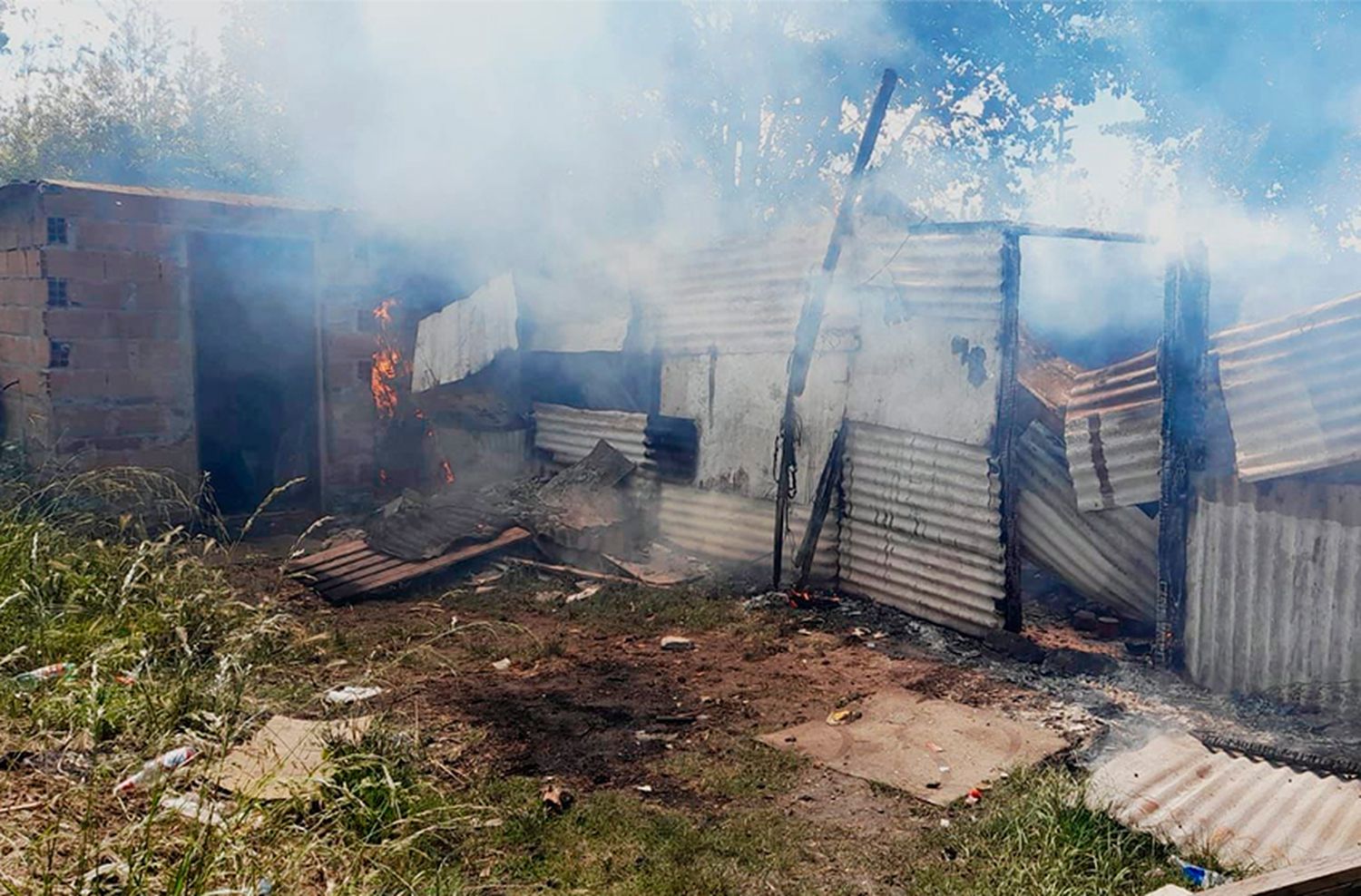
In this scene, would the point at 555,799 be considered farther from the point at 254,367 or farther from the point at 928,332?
the point at 254,367

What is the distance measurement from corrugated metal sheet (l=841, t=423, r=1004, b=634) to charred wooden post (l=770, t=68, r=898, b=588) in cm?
48

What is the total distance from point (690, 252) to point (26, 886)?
22.0 feet

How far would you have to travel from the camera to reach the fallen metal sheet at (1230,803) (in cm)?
330

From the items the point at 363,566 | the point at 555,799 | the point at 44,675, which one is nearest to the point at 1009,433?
the point at 555,799

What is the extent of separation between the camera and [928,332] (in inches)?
253

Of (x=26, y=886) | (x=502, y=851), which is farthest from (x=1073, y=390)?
(x=26, y=886)

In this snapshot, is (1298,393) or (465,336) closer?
(1298,393)

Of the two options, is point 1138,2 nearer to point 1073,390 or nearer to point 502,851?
point 1073,390

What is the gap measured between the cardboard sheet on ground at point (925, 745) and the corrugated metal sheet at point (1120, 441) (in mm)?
1564

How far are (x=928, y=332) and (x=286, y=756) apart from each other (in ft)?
15.4

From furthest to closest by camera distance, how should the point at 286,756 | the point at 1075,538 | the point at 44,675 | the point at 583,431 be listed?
the point at 583,431 < the point at 1075,538 < the point at 44,675 < the point at 286,756

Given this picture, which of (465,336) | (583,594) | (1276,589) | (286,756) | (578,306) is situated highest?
(578,306)

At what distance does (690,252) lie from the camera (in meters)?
8.29

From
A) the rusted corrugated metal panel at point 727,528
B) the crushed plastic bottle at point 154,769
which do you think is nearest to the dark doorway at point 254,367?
the rusted corrugated metal panel at point 727,528
